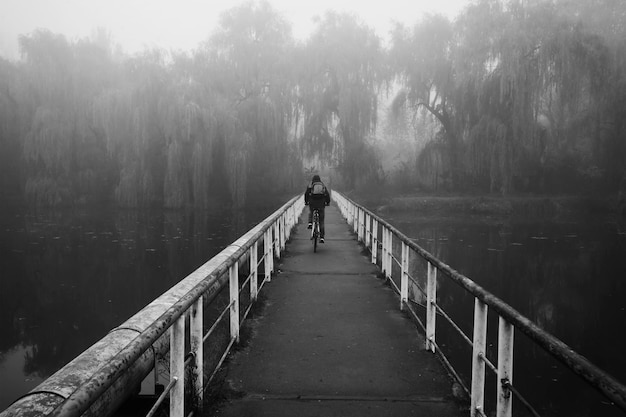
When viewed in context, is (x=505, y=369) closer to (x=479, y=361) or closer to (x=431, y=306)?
(x=479, y=361)

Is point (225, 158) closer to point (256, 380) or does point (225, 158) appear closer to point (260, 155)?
point (260, 155)

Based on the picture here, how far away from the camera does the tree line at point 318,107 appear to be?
2414cm

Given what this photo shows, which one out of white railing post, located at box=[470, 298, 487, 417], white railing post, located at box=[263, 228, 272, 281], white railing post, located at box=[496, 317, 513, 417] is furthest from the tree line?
white railing post, located at box=[496, 317, 513, 417]

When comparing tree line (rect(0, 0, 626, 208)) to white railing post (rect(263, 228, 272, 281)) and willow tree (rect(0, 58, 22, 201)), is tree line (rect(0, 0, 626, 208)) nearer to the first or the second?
willow tree (rect(0, 58, 22, 201))

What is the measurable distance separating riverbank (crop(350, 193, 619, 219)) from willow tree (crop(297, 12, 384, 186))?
377cm

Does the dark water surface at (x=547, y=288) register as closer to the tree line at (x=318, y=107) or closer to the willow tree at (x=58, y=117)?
the tree line at (x=318, y=107)

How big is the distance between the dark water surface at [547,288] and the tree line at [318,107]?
5.19 metres

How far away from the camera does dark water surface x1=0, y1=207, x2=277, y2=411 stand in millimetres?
7996

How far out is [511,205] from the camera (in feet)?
83.9

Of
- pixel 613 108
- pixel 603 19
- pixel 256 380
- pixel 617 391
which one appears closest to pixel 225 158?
pixel 613 108

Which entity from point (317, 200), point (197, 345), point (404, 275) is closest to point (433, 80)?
point (317, 200)

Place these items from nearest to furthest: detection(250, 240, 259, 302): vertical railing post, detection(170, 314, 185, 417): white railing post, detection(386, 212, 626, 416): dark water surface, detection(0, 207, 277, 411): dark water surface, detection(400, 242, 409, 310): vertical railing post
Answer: detection(170, 314, 185, 417): white railing post
detection(250, 240, 259, 302): vertical railing post
detection(400, 242, 409, 310): vertical railing post
detection(386, 212, 626, 416): dark water surface
detection(0, 207, 277, 411): dark water surface

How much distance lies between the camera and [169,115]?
2419 centimetres

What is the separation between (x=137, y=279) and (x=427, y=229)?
12.7 metres
